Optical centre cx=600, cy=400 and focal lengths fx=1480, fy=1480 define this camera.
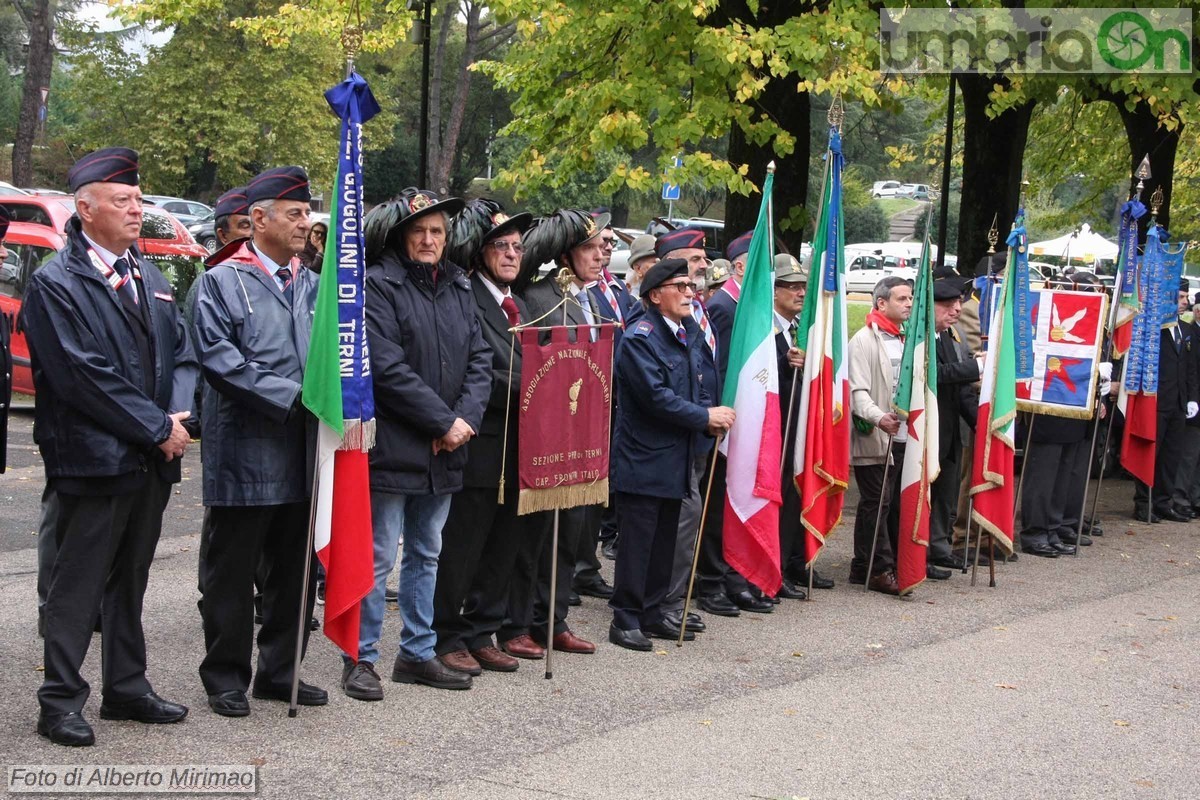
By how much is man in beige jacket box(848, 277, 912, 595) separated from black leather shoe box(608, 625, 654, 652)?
2.55 meters

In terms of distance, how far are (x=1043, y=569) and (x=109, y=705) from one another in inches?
283

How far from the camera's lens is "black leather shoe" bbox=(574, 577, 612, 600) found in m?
8.98

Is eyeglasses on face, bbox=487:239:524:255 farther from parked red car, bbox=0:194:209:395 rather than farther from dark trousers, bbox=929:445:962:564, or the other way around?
parked red car, bbox=0:194:209:395

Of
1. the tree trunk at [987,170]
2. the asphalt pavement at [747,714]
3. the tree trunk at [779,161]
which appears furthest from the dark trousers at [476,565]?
the tree trunk at [987,170]

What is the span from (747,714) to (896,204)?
73.9 metres

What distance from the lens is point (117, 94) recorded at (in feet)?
134

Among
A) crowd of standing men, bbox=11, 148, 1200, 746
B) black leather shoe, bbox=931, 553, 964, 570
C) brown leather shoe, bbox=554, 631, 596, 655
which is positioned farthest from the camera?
black leather shoe, bbox=931, 553, 964, 570

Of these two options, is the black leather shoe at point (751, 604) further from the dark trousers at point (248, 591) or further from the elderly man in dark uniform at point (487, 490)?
the dark trousers at point (248, 591)

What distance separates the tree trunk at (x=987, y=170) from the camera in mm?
16031

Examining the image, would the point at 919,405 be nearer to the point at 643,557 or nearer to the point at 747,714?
the point at 643,557

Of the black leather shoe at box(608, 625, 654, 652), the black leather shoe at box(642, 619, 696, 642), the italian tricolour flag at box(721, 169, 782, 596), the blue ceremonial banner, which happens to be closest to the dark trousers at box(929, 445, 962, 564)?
the blue ceremonial banner

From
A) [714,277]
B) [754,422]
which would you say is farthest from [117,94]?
[754,422]

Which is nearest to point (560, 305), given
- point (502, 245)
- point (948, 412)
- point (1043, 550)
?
point (502, 245)

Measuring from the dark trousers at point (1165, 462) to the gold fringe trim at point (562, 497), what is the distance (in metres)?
8.02
